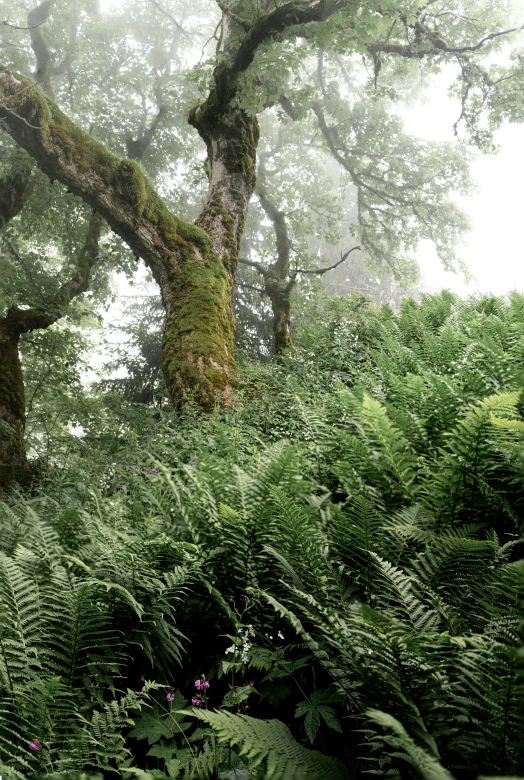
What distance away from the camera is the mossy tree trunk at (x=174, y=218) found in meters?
6.46

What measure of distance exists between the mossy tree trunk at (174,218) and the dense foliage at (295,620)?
3.76m

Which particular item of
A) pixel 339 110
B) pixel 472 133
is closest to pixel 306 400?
pixel 472 133

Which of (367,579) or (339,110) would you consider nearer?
(367,579)

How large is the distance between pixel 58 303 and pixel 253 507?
8074mm

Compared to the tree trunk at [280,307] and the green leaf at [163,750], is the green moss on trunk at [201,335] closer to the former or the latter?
the tree trunk at [280,307]

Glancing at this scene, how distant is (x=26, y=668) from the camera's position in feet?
4.83

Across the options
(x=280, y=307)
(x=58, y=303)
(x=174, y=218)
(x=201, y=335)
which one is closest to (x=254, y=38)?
(x=174, y=218)

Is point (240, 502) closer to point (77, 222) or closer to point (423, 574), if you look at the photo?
point (423, 574)

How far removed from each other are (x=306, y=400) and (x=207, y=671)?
3.13 meters

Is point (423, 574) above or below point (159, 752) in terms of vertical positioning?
above

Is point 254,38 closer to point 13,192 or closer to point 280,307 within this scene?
point 280,307

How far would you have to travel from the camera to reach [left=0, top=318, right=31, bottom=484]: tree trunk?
6941mm

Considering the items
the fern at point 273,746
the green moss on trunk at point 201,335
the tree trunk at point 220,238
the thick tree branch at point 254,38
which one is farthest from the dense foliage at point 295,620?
the thick tree branch at point 254,38

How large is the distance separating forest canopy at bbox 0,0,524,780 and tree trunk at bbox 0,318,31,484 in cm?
5
